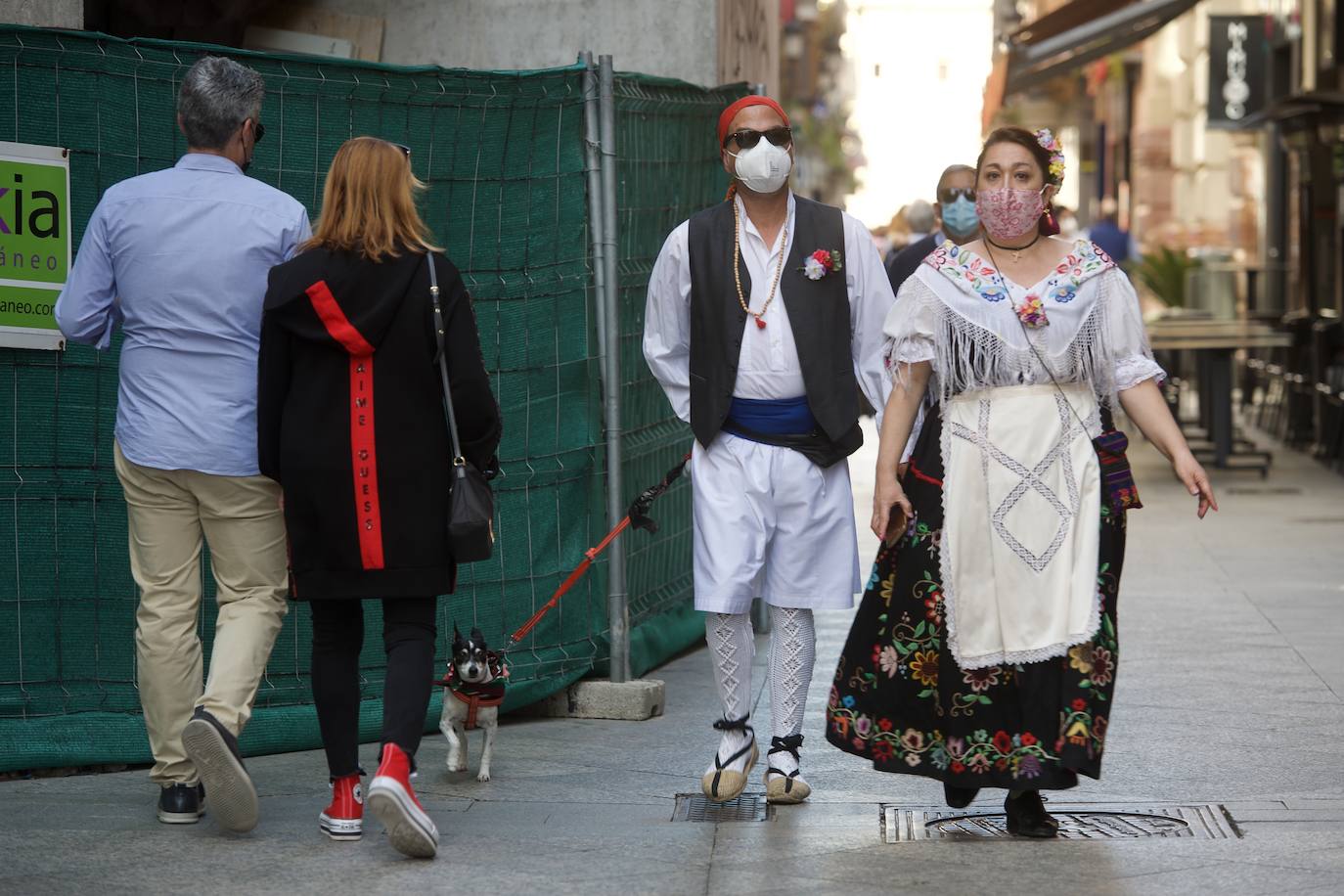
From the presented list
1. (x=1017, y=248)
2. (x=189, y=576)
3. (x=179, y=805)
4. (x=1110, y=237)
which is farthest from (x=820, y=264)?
(x=1110, y=237)

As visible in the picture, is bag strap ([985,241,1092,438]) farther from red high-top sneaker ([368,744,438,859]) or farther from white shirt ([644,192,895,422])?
red high-top sneaker ([368,744,438,859])

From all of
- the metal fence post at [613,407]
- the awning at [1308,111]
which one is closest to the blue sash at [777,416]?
the metal fence post at [613,407]

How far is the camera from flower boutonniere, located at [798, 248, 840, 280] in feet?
18.5

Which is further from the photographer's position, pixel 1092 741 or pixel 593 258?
pixel 593 258

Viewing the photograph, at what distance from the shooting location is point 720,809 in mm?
5629

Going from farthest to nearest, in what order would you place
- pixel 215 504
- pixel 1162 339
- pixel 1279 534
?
pixel 1162 339, pixel 1279 534, pixel 215 504

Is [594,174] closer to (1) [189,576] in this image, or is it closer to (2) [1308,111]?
(1) [189,576]

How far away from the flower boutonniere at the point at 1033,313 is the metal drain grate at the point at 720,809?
148 centimetres

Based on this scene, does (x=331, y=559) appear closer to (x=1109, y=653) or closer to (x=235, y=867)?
(x=235, y=867)

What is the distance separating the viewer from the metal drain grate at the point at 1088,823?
528 centimetres

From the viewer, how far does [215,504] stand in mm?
5312

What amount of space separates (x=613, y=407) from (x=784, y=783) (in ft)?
6.02

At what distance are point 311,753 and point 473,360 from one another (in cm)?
182

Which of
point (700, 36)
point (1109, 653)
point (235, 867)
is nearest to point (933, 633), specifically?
point (1109, 653)
